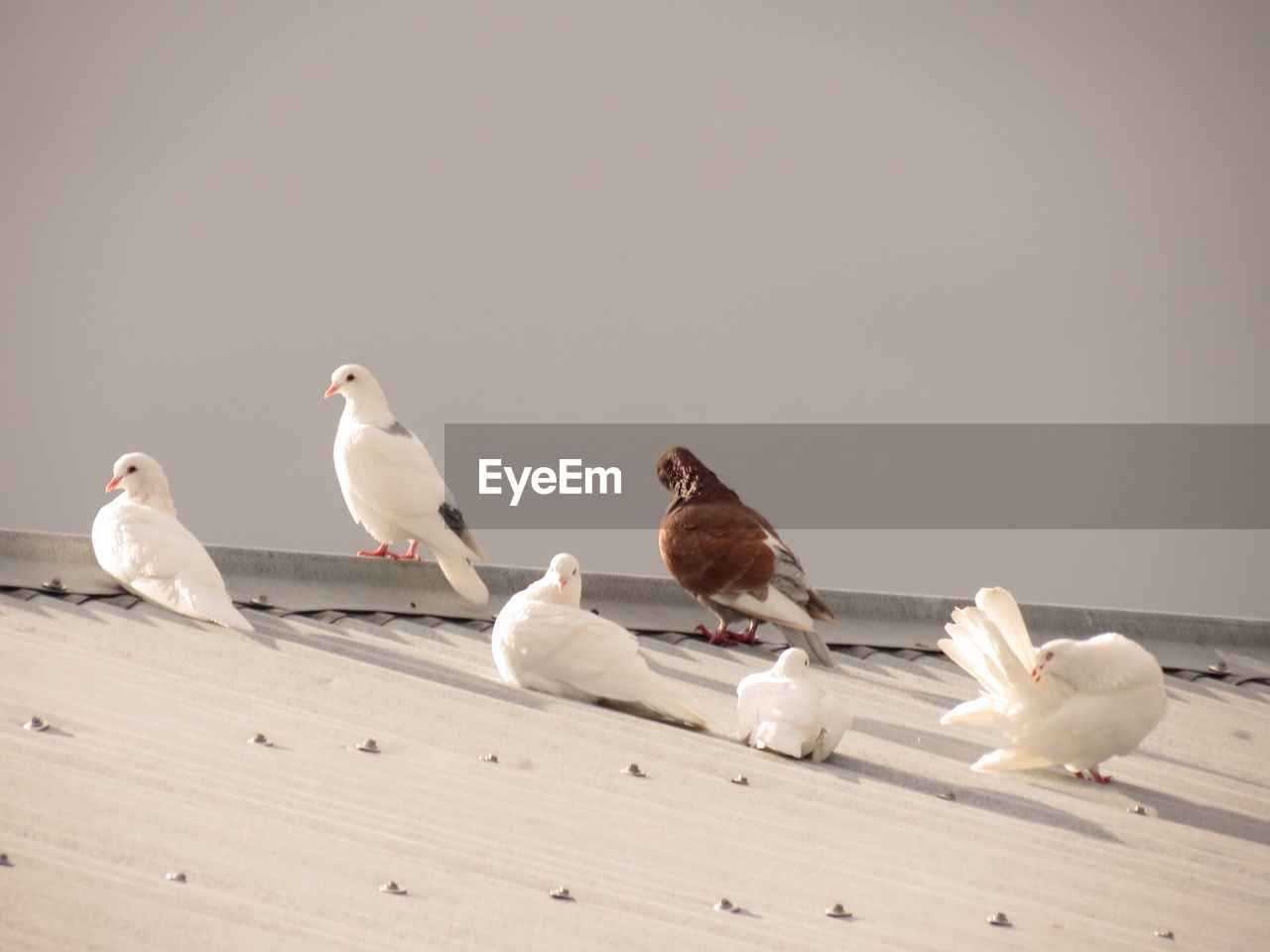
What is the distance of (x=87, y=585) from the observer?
4980 millimetres

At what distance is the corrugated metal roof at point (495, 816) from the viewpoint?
8.93 feet

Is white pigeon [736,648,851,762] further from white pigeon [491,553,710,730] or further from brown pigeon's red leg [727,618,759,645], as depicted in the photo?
brown pigeon's red leg [727,618,759,645]

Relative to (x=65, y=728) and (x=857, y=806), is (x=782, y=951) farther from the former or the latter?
(x=65, y=728)

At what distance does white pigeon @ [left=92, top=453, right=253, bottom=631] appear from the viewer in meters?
4.72

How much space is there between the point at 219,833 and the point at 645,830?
0.93 metres

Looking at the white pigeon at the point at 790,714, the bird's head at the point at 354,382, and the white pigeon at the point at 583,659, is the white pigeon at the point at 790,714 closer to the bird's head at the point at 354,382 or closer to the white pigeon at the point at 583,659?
the white pigeon at the point at 583,659

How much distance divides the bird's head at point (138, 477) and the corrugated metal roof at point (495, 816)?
13.3 inches

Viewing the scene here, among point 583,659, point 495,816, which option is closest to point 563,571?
point 583,659

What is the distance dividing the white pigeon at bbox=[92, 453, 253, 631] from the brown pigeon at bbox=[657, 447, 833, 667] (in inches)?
68.3

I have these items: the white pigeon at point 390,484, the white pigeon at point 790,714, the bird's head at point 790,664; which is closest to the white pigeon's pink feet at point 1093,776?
the white pigeon at point 790,714

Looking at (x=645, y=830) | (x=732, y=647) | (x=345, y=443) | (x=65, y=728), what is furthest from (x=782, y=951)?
(x=345, y=443)

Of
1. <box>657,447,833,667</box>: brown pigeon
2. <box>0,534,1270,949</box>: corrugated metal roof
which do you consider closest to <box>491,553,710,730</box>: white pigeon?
<box>0,534,1270,949</box>: corrugated metal roof

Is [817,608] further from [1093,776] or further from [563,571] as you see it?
[1093,776]

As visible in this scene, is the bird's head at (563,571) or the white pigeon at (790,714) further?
the bird's head at (563,571)
